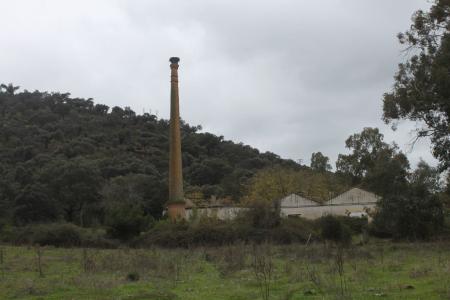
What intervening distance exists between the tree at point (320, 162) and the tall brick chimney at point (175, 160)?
36178 millimetres

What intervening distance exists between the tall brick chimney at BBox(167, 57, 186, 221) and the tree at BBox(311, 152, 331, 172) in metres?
36.2

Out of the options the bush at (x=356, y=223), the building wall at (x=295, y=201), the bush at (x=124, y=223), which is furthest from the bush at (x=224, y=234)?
the building wall at (x=295, y=201)

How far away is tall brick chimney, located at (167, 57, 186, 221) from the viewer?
51625mm

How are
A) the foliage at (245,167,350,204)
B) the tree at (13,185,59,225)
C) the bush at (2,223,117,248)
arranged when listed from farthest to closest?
the foliage at (245,167,350,204), the tree at (13,185,59,225), the bush at (2,223,117,248)

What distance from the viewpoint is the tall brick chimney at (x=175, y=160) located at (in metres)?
51.6

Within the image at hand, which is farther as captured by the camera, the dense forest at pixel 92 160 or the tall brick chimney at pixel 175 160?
the dense forest at pixel 92 160

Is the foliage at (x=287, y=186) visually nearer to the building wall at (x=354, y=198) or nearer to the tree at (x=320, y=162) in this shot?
the building wall at (x=354, y=198)

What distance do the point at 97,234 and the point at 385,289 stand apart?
29.9m

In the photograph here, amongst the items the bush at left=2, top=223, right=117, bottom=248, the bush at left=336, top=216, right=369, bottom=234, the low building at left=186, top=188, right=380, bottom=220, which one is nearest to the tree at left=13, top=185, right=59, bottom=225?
the low building at left=186, top=188, right=380, bottom=220

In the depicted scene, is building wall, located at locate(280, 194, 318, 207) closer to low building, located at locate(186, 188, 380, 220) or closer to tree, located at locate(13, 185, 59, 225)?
low building, located at locate(186, 188, 380, 220)

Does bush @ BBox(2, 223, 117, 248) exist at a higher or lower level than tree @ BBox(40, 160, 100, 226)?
lower

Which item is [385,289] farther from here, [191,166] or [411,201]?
[191,166]

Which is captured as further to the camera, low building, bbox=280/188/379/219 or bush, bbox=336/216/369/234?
low building, bbox=280/188/379/219

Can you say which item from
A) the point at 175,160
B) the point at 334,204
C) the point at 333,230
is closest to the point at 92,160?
the point at 175,160
